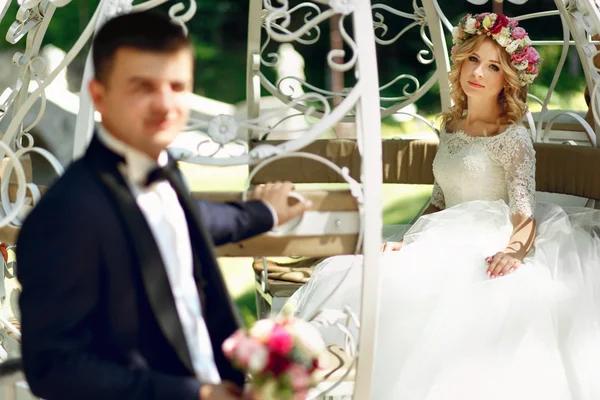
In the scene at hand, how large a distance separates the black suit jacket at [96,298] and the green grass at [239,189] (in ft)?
10.5

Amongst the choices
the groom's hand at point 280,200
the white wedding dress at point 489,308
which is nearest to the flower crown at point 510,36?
the white wedding dress at point 489,308

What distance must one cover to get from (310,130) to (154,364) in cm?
77

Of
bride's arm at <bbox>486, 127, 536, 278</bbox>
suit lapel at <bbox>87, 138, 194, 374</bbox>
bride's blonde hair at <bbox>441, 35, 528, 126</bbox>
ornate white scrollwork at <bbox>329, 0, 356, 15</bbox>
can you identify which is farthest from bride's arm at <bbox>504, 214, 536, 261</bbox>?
suit lapel at <bbox>87, 138, 194, 374</bbox>

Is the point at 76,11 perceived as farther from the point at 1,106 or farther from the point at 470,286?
the point at 470,286

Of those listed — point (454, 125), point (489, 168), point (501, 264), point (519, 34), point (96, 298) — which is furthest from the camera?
point (454, 125)

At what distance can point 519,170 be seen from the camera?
3.25 meters

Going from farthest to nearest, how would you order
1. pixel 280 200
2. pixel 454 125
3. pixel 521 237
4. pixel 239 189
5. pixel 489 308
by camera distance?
1. pixel 239 189
2. pixel 454 125
3. pixel 521 237
4. pixel 489 308
5. pixel 280 200

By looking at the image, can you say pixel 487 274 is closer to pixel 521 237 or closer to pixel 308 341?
pixel 521 237

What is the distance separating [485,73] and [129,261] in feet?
7.66

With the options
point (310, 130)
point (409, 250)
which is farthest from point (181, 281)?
point (409, 250)

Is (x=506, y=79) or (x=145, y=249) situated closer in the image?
(x=145, y=249)

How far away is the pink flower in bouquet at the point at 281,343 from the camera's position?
1314mm

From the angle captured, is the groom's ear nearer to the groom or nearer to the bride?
the groom

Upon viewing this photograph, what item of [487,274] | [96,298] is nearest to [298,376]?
[96,298]
